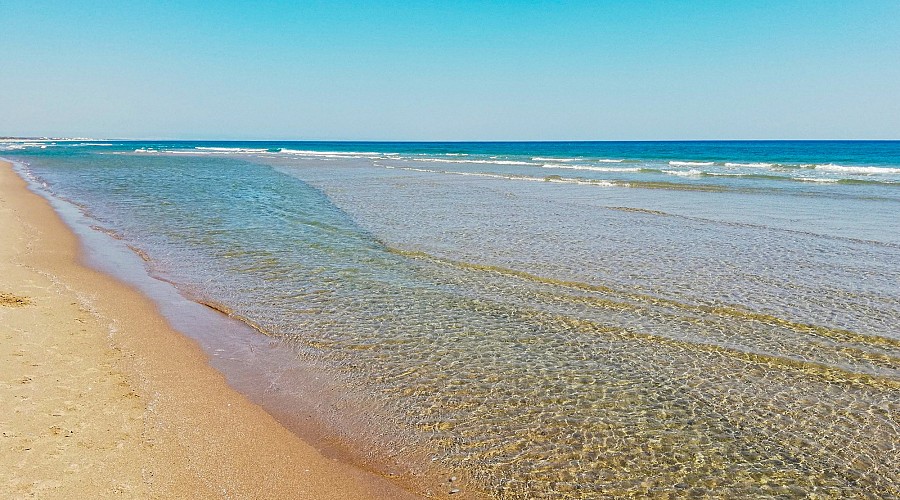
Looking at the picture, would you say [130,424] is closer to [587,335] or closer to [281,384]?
[281,384]

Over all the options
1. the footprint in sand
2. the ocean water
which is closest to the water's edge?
the ocean water

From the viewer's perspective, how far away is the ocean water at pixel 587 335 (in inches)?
190

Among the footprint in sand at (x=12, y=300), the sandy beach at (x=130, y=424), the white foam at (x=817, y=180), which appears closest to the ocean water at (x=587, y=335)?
the sandy beach at (x=130, y=424)

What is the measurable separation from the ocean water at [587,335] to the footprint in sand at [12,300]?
233cm

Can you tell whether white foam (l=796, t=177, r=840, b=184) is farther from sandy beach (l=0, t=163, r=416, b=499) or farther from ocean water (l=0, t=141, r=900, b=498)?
sandy beach (l=0, t=163, r=416, b=499)

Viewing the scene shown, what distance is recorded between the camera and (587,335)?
7719 millimetres

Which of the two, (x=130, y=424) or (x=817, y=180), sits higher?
(x=817, y=180)

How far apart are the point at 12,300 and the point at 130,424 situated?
15.6 ft

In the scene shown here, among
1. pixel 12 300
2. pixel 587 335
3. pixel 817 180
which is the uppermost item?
pixel 817 180

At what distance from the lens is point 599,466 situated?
469cm

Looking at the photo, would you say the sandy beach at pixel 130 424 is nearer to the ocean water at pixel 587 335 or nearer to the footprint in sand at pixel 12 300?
the footprint in sand at pixel 12 300

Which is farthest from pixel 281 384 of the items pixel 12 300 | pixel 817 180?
pixel 817 180

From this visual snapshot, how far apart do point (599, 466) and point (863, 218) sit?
19.4 m

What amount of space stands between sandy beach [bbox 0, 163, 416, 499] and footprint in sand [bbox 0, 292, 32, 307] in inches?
1.8
